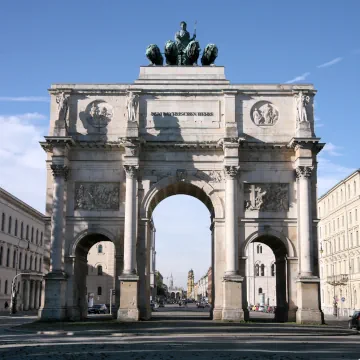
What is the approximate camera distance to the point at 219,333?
2503 centimetres

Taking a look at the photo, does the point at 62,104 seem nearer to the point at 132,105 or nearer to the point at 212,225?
the point at 132,105

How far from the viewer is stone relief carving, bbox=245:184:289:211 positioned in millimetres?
37656

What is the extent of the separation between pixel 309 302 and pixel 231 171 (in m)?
8.59

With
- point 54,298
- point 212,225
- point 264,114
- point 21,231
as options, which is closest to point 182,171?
point 212,225

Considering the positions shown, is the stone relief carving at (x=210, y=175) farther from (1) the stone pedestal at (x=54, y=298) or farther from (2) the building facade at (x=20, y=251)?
(2) the building facade at (x=20, y=251)

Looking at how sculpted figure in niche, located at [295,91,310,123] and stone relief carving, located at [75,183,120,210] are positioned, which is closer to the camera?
sculpted figure in niche, located at [295,91,310,123]

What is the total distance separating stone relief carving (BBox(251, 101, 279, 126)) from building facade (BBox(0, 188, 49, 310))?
91.4 ft

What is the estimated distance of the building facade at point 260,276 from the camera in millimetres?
84750

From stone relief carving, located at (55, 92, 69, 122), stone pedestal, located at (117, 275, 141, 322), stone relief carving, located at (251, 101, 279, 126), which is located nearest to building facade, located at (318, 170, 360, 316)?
stone relief carving, located at (251, 101, 279, 126)

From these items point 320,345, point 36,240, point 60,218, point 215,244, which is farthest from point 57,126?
point 36,240

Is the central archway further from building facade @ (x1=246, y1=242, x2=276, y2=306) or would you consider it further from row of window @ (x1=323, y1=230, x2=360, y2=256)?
building facade @ (x1=246, y1=242, x2=276, y2=306)

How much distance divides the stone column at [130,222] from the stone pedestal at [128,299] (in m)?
0.53

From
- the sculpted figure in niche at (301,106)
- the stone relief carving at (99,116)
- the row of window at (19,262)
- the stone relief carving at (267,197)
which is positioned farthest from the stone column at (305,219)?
the row of window at (19,262)

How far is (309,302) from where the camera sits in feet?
116
